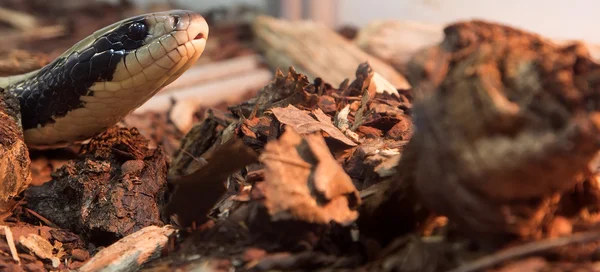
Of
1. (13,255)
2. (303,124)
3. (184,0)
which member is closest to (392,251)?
(303,124)

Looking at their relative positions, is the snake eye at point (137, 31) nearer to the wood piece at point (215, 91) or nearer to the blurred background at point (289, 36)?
the blurred background at point (289, 36)

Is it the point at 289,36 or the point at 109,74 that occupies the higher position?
the point at 109,74

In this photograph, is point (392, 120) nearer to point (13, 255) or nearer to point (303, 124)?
point (303, 124)

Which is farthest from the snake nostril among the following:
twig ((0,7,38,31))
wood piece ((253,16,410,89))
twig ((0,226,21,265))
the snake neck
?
twig ((0,7,38,31))

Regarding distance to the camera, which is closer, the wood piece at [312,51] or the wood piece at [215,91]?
the wood piece at [215,91]

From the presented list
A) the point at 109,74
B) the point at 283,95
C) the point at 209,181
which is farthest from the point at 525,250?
the point at 109,74

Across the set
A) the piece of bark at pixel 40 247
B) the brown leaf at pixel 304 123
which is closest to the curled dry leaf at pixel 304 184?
the brown leaf at pixel 304 123

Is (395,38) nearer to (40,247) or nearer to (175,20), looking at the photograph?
(175,20)
